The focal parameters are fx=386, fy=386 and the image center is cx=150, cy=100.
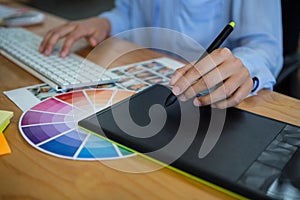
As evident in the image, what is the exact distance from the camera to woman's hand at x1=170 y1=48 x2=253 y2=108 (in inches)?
24.8

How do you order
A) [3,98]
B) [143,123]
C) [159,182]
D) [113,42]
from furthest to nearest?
1. [113,42]
2. [3,98]
3. [143,123]
4. [159,182]

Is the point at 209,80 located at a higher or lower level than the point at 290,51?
higher

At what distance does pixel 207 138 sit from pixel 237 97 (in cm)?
15

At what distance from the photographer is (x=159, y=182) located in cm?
49

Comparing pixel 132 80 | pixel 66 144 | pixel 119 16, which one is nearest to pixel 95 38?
pixel 119 16

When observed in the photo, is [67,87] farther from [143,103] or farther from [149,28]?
[149,28]

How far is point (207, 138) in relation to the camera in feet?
1.81

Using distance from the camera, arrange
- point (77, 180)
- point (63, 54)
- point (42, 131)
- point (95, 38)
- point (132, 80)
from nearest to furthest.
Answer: point (77, 180)
point (42, 131)
point (132, 80)
point (63, 54)
point (95, 38)

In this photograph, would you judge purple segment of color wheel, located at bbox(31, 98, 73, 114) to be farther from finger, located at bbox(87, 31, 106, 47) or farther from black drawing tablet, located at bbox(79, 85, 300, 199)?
finger, located at bbox(87, 31, 106, 47)

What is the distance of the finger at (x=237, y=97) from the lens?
655 mm

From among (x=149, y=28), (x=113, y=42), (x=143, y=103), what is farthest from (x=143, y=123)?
(x=149, y=28)

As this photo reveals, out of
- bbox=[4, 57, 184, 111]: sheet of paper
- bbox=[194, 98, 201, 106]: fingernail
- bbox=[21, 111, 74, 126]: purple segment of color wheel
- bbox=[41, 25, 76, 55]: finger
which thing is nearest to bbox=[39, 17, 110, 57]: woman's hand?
bbox=[41, 25, 76, 55]: finger

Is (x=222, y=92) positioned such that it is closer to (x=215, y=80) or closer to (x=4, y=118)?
(x=215, y=80)

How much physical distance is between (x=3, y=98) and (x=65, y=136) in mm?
207
